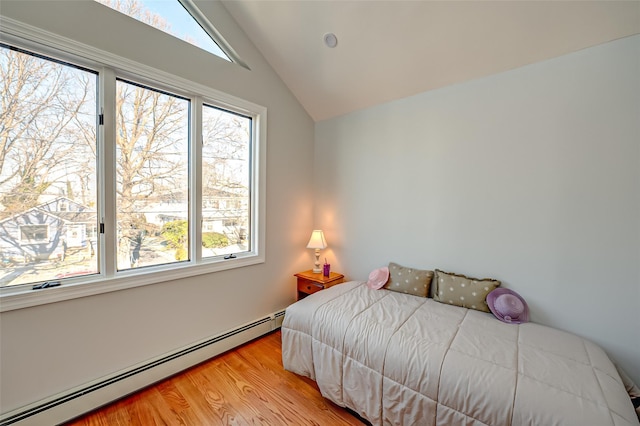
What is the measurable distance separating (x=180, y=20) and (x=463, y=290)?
327 cm

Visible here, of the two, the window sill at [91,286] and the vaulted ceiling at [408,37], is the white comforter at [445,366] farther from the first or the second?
the vaulted ceiling at [408,37]

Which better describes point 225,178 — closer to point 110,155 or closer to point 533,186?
point 110,155

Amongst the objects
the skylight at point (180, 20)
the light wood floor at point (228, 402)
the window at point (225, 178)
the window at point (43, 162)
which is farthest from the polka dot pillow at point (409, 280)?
the skylight at point (180, 20)

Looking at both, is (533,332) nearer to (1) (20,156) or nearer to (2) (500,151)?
(2) (500,151)

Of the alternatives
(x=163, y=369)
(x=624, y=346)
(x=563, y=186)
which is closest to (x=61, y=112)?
(x=163, y=369)

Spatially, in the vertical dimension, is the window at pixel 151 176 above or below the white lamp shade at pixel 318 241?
above

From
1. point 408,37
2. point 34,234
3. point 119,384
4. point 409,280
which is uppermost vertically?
point 408,37

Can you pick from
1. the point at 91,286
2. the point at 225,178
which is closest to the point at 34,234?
the point at 91,286

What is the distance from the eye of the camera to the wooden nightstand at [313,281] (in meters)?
2.79

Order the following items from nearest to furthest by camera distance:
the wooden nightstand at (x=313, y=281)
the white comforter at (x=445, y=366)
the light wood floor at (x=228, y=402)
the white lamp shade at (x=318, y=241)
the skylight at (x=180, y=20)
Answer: the white comforter at (x=445, y=366), the light wood floor at (x=228, y=402), the skylight at (x=180, y=20), the wooden nightstand at (x=313, y=281), the white lamp shade at (x=318, y=241)

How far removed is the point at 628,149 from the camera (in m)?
1.63

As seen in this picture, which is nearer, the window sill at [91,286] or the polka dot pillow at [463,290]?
the window sill at [91,286]

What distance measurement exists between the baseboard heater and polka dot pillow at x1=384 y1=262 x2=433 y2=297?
155cm

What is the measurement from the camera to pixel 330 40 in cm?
231
